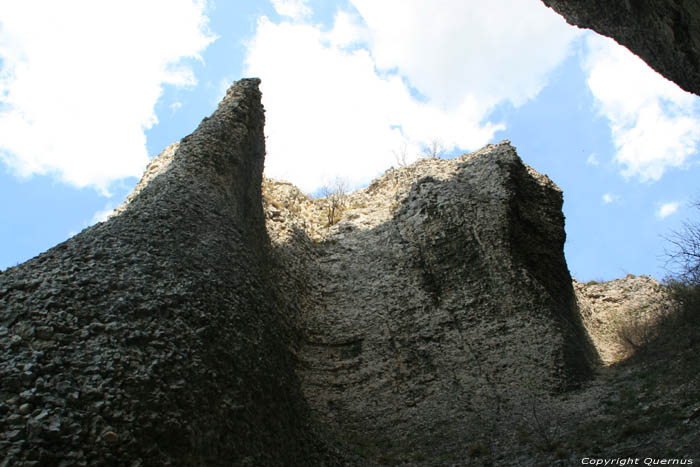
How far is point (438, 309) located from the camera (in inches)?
630

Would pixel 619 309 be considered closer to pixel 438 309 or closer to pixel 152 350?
pixel 438 309

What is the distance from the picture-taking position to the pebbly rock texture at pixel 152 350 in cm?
599

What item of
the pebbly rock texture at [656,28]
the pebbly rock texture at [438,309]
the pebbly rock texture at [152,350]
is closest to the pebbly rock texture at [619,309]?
A: the pebbly rock texture at [438,309]

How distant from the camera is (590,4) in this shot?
1254 centimetres

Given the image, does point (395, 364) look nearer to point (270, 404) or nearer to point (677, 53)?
point (270, 404)

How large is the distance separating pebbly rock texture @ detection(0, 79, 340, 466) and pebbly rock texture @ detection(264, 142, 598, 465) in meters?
3.61

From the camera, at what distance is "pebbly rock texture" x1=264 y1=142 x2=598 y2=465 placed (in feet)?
41.6

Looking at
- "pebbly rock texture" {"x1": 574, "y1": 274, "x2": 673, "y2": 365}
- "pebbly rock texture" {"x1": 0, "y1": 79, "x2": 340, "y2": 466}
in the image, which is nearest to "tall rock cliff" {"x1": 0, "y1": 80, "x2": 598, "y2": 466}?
"pebbly rock texture" {"x1": 0, "y1": 79, "x2": 340, "y2": 466}

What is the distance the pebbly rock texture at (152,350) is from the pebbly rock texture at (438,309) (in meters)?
3.61

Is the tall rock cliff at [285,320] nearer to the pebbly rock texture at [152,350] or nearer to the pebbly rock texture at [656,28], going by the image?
the pebbly rock texture at [152,350]

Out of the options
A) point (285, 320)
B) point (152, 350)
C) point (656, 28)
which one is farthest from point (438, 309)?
point (152, 350)

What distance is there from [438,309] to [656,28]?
9426 millimetres

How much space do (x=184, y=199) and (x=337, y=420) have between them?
6.88m

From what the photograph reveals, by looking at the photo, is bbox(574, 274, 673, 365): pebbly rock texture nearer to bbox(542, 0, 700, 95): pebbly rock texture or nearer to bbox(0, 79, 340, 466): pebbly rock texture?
bbox(542, 0, 700, 95): pebbly rock texture
